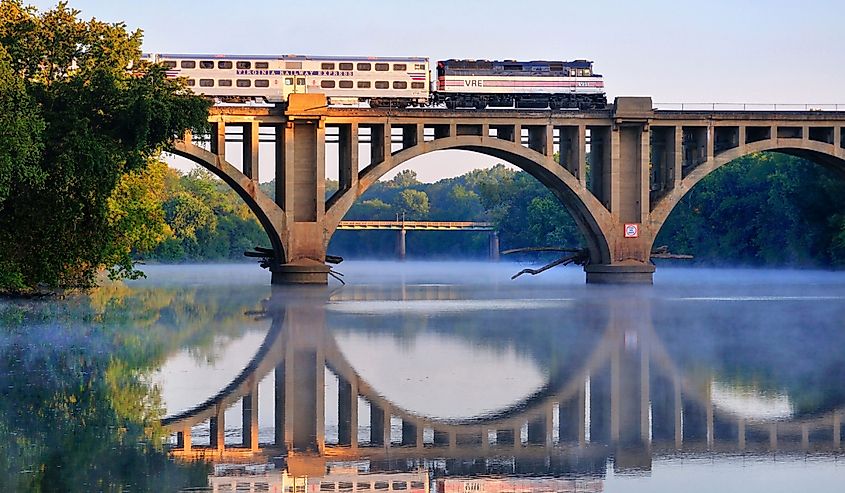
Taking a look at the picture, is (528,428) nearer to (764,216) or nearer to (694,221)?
(764,216)

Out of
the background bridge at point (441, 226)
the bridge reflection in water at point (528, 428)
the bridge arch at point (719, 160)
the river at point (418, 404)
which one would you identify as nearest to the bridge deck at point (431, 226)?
the background bridge at point (441, 226)

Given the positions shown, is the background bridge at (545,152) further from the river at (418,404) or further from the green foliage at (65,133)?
the river at (418,404)

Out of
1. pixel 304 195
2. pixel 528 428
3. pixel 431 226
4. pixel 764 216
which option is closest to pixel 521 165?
pixel 304 195

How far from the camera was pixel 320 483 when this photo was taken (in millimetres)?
12344

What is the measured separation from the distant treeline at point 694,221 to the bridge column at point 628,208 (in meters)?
15.6

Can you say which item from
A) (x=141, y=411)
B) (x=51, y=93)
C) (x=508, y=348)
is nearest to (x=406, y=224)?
(x=51, y=93)

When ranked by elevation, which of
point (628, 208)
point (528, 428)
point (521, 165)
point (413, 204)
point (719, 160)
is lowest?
point (528, 428)

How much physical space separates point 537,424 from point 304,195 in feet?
132

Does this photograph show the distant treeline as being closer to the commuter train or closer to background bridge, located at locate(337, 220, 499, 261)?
background bridge, located at locate(337, 220, 499, 261)

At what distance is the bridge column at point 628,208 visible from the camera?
2254 inches

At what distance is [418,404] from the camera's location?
684 inches

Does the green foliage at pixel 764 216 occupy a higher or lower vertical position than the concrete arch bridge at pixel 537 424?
higher

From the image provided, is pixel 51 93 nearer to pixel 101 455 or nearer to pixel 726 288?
pixel 101 455

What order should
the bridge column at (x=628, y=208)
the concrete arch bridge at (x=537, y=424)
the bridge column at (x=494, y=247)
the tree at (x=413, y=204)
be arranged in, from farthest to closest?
1. the tree at (x=413, y=204)
2. the bridge column at (x=494, y=247)
3. the bridge column at (x=628, y=208)
4. the concrete arch bridge at (x=537, y=424)
